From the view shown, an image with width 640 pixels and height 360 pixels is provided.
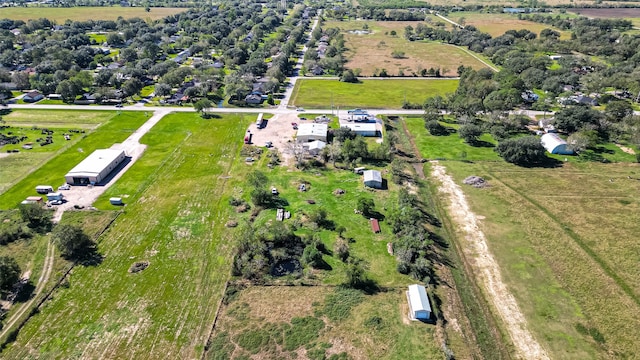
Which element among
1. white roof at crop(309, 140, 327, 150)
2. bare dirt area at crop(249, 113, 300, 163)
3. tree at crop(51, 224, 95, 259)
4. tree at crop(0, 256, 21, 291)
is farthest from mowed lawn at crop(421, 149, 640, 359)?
tree at crop(0, 256, 21, 291)

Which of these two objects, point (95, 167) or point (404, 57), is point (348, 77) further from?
point (95, 167)

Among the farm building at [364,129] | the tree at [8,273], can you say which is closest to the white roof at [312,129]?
the farm building at [364,129]

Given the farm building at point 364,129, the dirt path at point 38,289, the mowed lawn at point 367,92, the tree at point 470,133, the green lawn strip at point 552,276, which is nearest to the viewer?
the green lawn strip at point 552,276

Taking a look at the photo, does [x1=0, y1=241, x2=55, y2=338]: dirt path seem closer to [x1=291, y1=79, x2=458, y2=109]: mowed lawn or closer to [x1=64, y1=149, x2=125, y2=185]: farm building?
[x1=64, y1=149, x2=125, y2=185]: farm building

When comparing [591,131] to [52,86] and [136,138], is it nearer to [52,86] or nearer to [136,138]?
[136,138]

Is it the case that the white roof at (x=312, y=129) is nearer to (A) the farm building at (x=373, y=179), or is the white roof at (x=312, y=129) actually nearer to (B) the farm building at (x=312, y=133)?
(B) the farm building at (x=312, y=133)

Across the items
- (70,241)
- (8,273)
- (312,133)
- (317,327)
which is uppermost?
(312,133)

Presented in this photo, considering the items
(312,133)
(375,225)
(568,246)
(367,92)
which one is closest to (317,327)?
(375,225)
